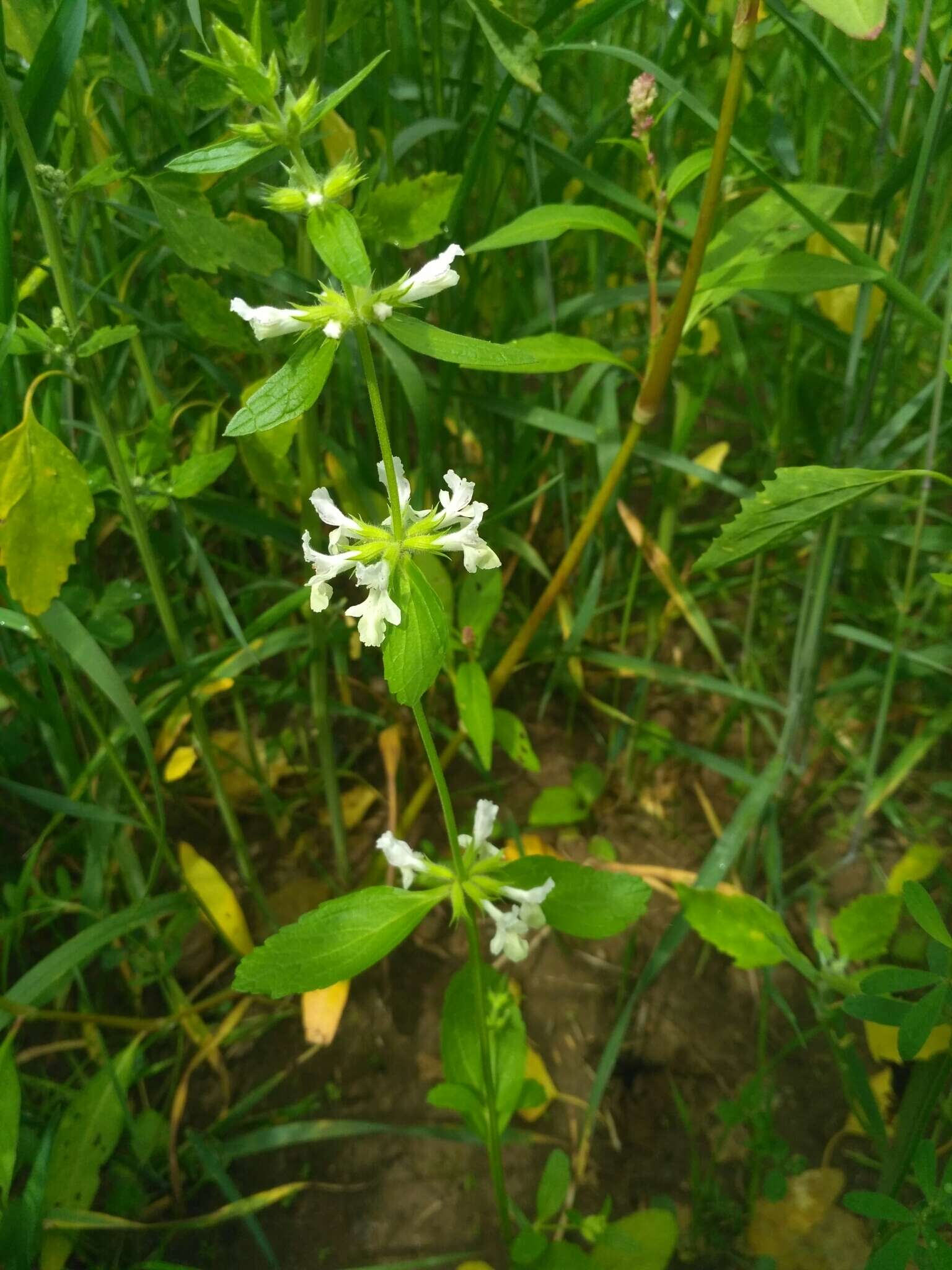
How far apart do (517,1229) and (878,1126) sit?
0.35 m

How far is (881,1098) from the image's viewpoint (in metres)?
0.86

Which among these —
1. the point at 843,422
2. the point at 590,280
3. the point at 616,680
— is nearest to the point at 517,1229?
the point at 616,680

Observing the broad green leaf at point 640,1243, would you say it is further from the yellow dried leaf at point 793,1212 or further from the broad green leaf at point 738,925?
the broad green leaf at point 738,925

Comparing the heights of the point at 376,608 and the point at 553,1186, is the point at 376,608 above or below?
above

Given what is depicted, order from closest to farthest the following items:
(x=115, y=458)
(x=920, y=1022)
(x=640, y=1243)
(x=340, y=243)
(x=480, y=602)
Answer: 1. (x=340, y=243)
2. (x=920, y=1022)
3. (x=115, y=458)
4. (x=640, y=1243)
5. (x=480, y=602)

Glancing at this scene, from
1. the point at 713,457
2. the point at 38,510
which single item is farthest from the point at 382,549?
the point at 713,457

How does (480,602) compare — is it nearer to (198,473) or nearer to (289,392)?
(198,473)

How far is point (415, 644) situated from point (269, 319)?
0.18 meters

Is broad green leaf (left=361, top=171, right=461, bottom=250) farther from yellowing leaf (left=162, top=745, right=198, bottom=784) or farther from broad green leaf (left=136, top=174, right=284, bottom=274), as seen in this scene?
yellowing leaf (left=162, top=745, right=198, bottom=784)

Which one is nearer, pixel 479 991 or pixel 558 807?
pixel 479 991

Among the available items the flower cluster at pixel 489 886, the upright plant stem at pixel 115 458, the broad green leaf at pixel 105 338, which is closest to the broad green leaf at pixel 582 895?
the flower cluster at pixel 489 886

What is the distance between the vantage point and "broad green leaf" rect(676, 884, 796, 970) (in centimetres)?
74

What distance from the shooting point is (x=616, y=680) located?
3.63 ft

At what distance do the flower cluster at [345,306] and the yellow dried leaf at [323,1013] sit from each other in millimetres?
687
